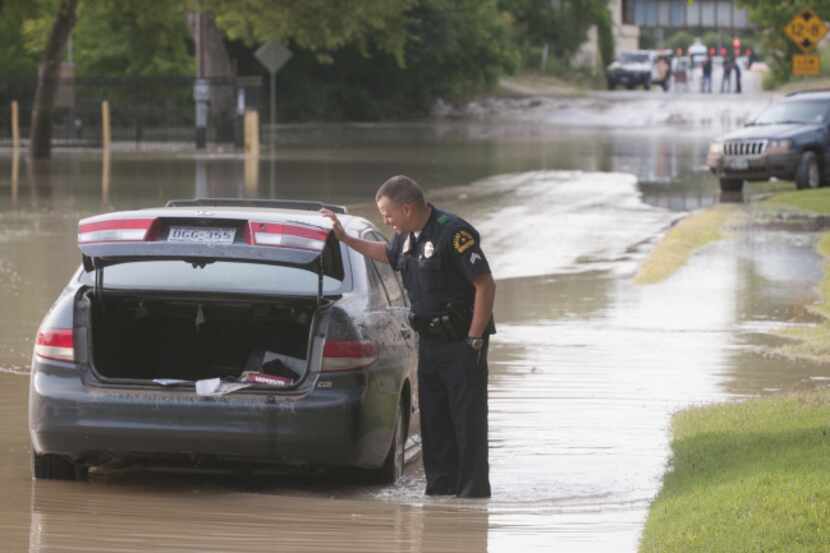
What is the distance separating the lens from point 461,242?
28.5 feet

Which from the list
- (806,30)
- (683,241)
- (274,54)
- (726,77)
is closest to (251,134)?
(274,54)

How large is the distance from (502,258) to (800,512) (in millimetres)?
14732

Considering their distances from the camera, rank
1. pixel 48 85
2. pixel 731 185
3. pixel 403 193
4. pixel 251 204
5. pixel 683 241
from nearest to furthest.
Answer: pixel 403 193
pixel 251 204
pixel 683 241
pixel 731 185
pixel 48 85

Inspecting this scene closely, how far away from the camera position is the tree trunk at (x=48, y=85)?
46531 millimetres

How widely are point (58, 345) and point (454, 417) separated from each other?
1900 mm

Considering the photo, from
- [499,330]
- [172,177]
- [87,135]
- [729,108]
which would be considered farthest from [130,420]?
[729,108]

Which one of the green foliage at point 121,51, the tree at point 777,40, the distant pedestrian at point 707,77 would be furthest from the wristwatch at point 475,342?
the distant pedestrian at point 707,77

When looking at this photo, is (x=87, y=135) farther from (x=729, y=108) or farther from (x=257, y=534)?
(x=257, y=534)

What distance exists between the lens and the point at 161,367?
31.6 ft

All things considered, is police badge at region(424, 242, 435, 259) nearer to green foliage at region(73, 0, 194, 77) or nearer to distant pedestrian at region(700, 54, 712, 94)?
green foliage at region(73, 0, 194, 77)

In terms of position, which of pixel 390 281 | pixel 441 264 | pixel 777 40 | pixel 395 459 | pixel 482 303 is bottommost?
pixel 395 459

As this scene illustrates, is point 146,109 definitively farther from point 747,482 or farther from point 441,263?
point 747,482

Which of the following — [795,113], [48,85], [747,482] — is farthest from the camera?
[48,85]

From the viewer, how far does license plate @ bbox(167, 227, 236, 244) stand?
884 centimetres
